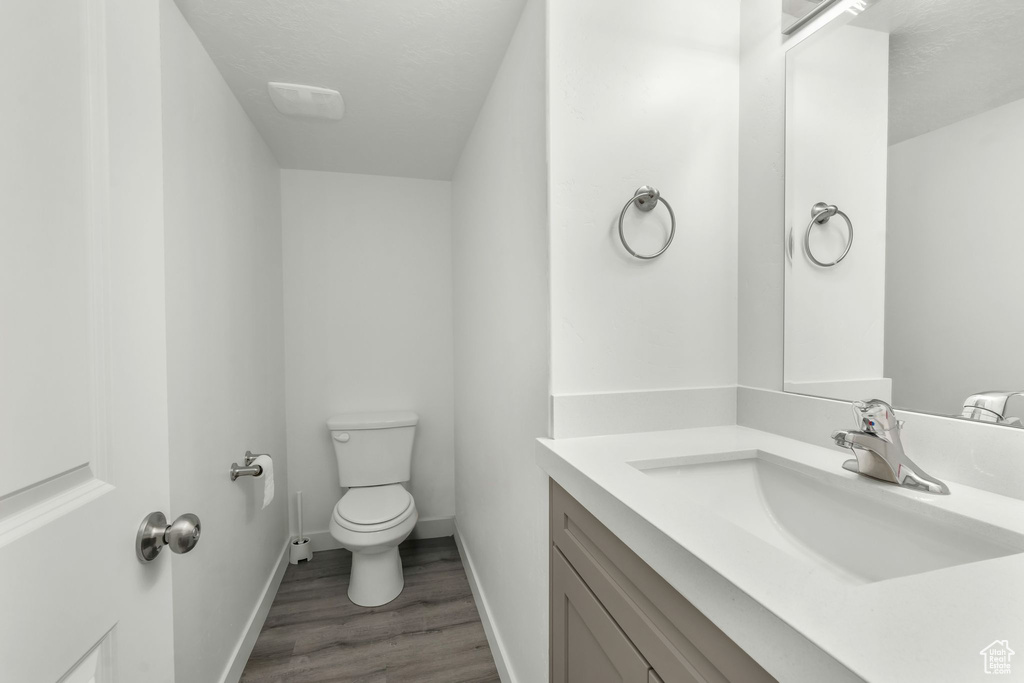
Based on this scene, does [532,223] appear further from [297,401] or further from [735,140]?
[297,401]

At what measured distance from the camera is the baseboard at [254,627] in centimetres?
154

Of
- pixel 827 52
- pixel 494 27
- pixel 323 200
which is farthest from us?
pixel 323 200

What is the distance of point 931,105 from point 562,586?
1234mm

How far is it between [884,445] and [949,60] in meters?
A: 0.72

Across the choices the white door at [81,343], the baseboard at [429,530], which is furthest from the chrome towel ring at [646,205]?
the baseboard at [429,530]

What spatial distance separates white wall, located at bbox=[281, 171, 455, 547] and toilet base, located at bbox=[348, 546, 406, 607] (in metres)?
0.60

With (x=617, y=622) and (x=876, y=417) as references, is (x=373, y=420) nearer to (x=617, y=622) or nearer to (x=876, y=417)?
(x=617, y=622)

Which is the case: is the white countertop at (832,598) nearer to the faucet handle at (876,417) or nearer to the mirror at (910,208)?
the faucet handle at (876,417)

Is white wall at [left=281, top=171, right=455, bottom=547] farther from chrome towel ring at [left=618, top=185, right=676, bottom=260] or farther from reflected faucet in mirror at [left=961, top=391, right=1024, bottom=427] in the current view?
reflected faucet in mirror at [left=961, top=391, right=1024, bottom=427]

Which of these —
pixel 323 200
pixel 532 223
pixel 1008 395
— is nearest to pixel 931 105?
pixel 1008 395

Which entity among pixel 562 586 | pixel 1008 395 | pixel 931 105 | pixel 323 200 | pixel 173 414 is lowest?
pixel 562 586

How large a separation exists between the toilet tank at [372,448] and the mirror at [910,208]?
6.39 feet

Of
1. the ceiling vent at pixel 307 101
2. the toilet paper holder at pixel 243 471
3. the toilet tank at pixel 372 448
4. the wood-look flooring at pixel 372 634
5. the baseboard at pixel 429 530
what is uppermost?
the ceiling vent at pixel 307 101

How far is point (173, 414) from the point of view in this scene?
3.87 feet
